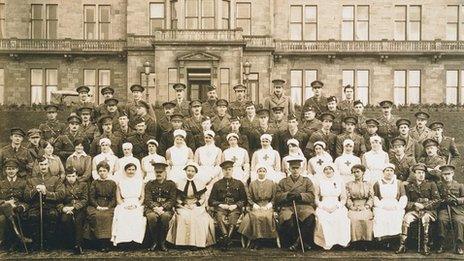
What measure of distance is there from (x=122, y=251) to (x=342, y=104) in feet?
24.5

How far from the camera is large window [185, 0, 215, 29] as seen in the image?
3148 cm

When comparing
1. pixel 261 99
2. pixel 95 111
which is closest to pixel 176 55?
pixel 261 99

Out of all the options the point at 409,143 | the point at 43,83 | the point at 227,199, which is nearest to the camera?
the point at 227,199

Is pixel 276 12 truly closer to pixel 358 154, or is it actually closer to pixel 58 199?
pixel 358 154

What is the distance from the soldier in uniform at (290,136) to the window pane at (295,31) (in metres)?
21.8

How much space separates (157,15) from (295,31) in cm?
813

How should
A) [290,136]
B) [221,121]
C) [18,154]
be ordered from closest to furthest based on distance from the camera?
[18,154] → [290,136] → [221,121]

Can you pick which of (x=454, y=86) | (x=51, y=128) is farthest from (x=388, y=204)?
(x=454, y=86)

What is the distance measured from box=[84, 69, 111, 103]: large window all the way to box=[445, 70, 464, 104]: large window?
65.2ft

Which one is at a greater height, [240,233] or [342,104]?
[342,104]

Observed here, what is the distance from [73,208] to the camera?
11086mm

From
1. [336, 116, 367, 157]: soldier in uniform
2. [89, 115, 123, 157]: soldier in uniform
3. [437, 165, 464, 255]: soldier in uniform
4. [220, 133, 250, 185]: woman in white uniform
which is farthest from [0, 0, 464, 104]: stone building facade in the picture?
[437, 165, 464, 255]: soldier in uniform

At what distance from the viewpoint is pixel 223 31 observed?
99.0ft

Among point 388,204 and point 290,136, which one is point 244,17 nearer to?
point 290,136
